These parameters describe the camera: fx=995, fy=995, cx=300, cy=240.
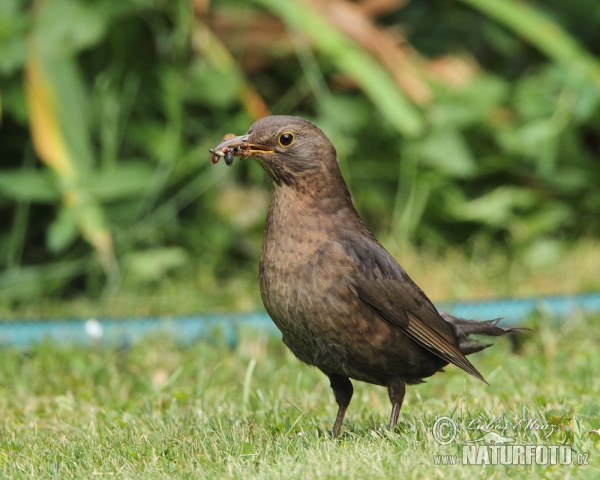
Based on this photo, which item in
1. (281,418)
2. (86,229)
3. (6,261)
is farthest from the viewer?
(6,261)

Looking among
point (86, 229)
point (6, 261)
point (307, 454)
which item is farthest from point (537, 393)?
point (6, 261)

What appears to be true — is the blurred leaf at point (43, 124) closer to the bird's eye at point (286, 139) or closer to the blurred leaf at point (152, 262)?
the blurred leaf at point (152, 262)

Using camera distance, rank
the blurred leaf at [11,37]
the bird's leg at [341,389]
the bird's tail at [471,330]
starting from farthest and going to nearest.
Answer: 1. the blurred leaf at [11,37]
2. the bird's tail at [471,330]
3. the bird's leg at [341,389]

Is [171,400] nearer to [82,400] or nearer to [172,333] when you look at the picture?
[82,400]

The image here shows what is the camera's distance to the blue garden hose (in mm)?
4734

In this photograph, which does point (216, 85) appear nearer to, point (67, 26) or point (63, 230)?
point (67, 26)

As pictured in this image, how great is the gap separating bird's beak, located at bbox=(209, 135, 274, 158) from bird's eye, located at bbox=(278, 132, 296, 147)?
0.05 m

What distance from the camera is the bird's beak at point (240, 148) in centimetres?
329

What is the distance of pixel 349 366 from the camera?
3197 mm

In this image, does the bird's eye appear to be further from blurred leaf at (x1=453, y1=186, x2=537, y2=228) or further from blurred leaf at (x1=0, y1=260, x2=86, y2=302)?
blurred leaf at (x1=453, y1=186, x2=537, y2=228)

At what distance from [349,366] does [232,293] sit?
8.19 ft

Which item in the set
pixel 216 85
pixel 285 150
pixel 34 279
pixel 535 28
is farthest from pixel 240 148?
pixel 535 28

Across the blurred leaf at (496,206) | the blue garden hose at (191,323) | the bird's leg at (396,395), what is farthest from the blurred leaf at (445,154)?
the bird's leg at (396,395)

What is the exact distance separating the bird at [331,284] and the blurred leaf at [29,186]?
7.41 ft
